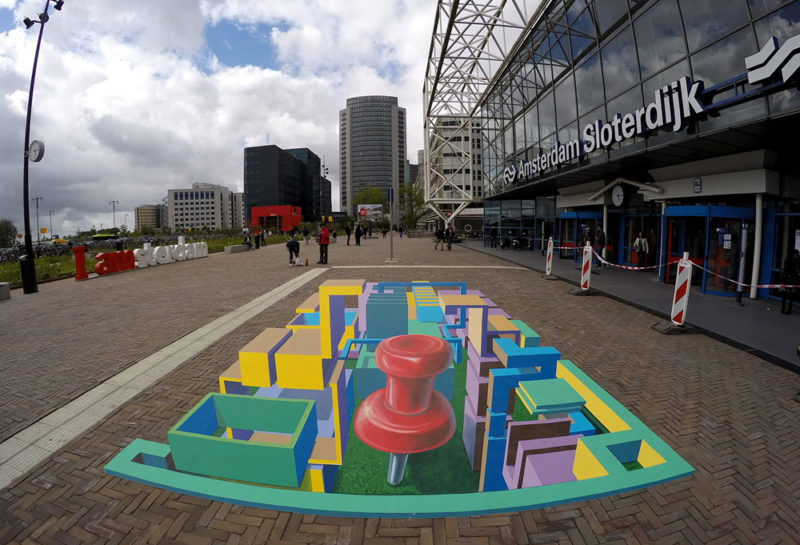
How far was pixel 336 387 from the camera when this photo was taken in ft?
9.34

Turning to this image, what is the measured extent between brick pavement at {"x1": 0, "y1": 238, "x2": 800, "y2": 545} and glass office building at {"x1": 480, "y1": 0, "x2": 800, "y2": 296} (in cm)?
470

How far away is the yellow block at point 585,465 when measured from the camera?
2076 millimetres

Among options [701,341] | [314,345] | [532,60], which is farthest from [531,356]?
[532,60]

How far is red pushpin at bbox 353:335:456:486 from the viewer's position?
7.41 feet

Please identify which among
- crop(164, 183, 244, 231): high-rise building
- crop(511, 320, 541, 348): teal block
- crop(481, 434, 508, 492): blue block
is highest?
crop(164, 183, 244, 231): high-rise building

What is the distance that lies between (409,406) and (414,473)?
0.71 m

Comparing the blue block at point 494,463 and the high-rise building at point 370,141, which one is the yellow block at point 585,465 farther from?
the high-rise building at point 370,141

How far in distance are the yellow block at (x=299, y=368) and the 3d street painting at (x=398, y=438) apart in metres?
0.01

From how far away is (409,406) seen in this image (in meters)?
2.46

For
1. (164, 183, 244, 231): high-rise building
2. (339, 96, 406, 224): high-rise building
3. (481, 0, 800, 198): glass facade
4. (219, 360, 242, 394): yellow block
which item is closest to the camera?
(219, 360, 242, 394): yellow block

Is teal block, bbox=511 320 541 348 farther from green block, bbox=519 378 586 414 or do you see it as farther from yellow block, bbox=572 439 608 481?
yellow block, bbox=572 439 608 481

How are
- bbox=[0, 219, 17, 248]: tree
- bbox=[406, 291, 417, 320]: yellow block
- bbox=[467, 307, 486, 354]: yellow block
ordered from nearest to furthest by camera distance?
bbox=[467, 307, 486, 354]: yellow block
bbox=[406, 291, 417, 320]: yellow block
bbox=[0, 219, 17, 248]: tree

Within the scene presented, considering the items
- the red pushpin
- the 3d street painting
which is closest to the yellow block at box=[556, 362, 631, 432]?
the 3d street painting

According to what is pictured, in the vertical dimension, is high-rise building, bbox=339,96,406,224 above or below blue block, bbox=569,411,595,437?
above
